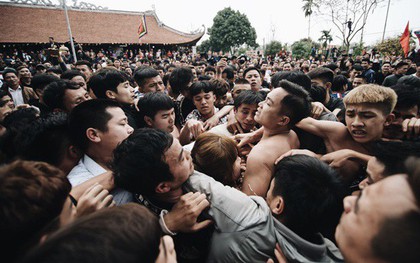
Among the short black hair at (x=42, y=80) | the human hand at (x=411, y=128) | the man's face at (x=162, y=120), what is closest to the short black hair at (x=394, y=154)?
the human hand at (x=411, y=128)

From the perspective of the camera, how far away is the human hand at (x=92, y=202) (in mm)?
1354

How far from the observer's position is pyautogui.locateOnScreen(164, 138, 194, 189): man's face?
1.53m

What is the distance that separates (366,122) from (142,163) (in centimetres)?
200

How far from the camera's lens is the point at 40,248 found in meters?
0.67

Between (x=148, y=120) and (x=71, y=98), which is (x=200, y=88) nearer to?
(x=148, y=120)

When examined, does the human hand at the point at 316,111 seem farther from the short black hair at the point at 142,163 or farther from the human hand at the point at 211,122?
the short black hair at the point at 142,163

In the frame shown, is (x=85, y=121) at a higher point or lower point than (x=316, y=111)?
higher

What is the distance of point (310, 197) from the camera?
4.59 ft

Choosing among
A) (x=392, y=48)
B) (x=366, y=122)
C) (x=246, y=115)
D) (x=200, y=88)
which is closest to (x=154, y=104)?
(x=200, y=88)

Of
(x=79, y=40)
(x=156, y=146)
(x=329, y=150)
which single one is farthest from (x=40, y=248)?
(x=79, y=40)

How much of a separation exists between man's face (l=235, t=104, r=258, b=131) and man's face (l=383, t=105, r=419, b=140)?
1.47m

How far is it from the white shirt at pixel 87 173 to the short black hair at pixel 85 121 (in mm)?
148

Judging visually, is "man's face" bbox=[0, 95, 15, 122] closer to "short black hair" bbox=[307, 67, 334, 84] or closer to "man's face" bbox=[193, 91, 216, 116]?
"man's face" bbox=[193, 91, 216, 116]

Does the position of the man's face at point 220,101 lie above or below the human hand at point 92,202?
above
